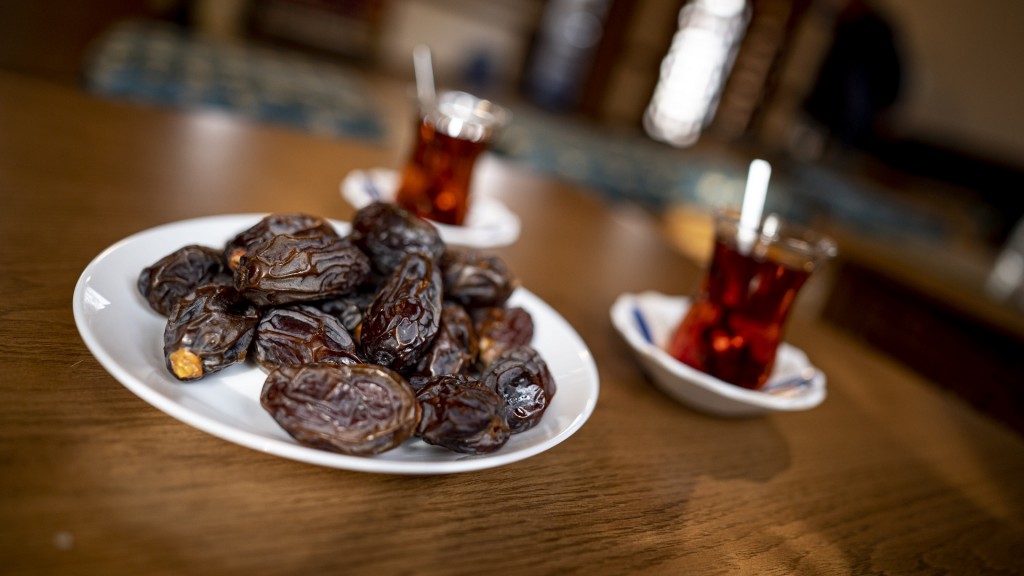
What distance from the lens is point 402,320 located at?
1.89 ft

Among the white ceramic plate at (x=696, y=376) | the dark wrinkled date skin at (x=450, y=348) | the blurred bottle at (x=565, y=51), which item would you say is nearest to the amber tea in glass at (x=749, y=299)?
the white ceramic plate at (x=696, y=376)

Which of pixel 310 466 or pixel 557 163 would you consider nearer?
pixel 310 466

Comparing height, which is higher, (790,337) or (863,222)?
(790,337)

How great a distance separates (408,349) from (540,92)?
6.91m

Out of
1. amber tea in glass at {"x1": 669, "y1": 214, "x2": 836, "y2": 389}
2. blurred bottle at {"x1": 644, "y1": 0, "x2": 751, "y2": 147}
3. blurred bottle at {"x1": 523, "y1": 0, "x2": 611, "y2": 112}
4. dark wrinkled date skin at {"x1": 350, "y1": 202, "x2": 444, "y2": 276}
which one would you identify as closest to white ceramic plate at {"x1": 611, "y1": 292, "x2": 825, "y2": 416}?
amber tea in glass at {"x1": 669, "y1": 214, "x2": 836, "y2": 389}

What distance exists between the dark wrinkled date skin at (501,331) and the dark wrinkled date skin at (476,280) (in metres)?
0.02

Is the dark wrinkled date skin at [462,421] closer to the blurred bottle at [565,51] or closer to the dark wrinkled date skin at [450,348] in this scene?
the dark wrinkled date skin at [450,348]

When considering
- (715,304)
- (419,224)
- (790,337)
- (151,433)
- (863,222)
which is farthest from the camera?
(863,222)

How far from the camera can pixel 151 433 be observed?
0.49 meters

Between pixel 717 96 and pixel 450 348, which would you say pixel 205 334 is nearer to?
pixel 450 348

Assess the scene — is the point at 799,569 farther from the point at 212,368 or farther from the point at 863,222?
the point at 863,222

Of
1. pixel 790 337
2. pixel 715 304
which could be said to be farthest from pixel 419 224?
pixel 790 337

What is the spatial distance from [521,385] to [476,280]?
0.16m

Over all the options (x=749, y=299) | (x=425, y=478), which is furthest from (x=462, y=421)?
(x=749, y=299)
